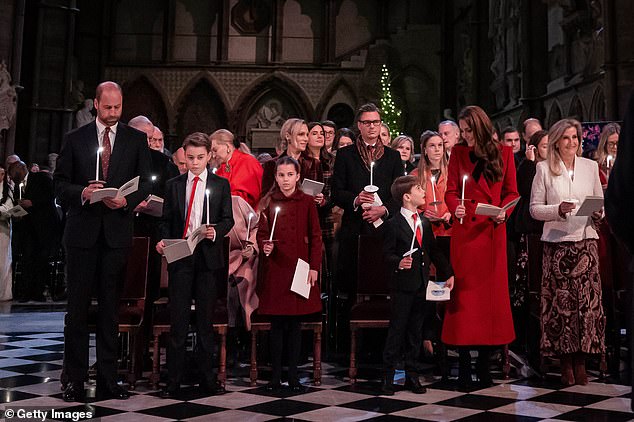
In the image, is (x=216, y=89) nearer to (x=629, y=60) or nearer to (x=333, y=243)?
(x=629, y=60)

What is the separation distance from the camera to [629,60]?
10.4m

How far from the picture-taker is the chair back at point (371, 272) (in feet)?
17.1

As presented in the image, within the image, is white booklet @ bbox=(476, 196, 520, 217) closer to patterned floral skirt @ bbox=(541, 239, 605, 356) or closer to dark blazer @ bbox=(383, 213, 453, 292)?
dark blazer @ bbox=(383, 213, 453, 292)

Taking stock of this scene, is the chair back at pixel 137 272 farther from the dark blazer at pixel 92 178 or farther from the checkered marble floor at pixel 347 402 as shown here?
the checkered marble floor at pixel 347 402

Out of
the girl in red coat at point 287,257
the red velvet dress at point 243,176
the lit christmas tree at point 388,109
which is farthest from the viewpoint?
the lit christmas tree at point 388,109

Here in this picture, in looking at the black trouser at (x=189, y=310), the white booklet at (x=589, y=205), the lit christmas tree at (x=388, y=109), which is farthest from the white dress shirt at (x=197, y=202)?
the lit christmas tree at (x=388, y=109)

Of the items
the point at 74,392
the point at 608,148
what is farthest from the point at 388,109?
the point at 74,392

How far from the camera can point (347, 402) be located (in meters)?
4.24

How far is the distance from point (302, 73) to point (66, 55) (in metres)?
8.08

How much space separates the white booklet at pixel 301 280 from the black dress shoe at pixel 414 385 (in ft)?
3.00

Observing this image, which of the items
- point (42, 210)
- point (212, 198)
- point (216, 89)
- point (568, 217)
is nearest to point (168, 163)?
point (212, 198)

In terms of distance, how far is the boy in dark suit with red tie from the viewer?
4.42m

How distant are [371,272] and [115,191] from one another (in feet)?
7.00

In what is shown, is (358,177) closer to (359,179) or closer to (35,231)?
(359,179)
